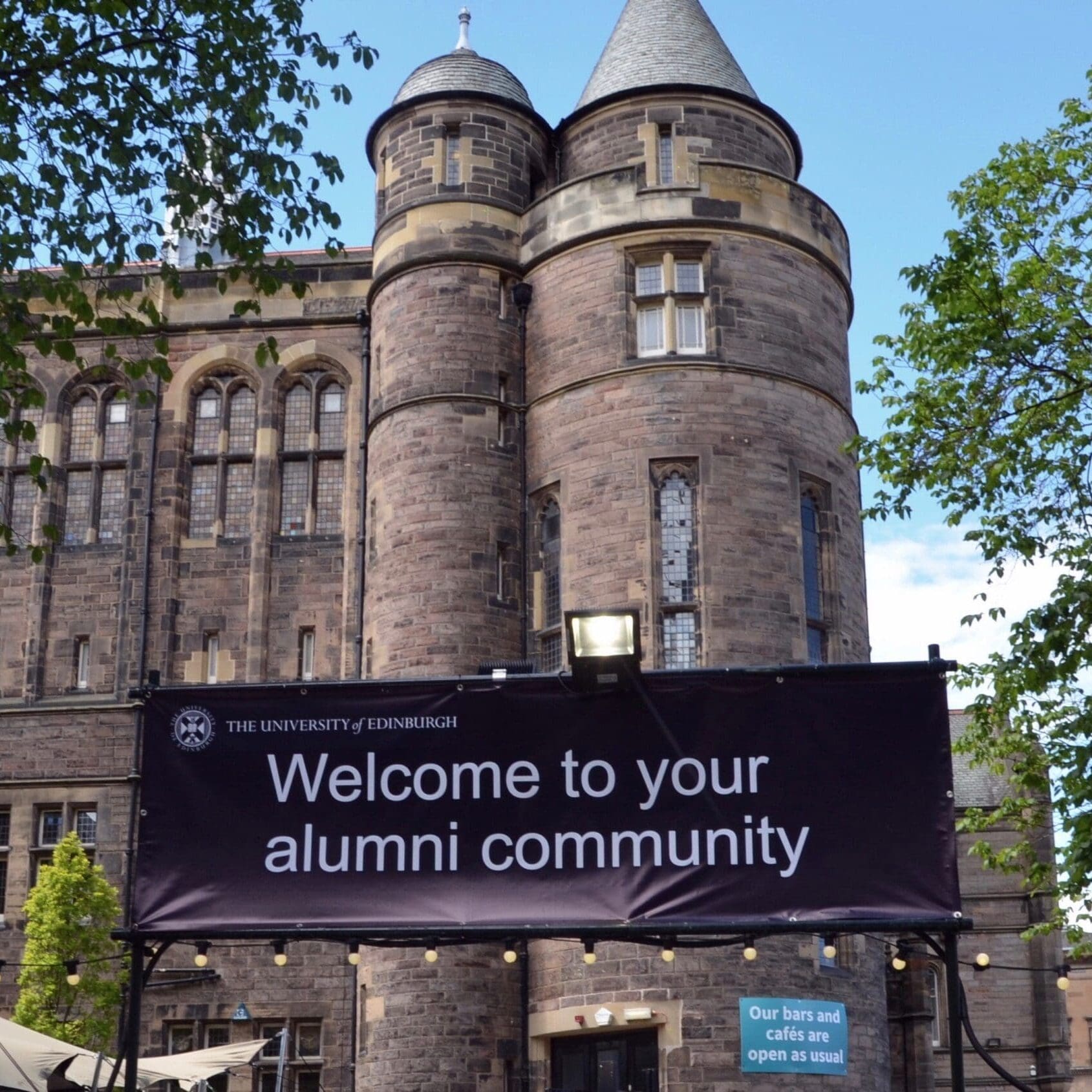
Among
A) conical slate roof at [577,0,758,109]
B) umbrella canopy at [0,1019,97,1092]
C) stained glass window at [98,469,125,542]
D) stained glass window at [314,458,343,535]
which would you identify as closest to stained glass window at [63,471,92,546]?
stained glass window at [98,469,125,542]

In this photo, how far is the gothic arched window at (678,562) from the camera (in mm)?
23547

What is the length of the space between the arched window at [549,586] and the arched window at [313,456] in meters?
4.27

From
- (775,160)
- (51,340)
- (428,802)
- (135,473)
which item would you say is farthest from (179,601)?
(428,802)

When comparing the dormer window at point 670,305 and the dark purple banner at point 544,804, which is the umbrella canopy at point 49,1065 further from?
the dormer window at point 670,305

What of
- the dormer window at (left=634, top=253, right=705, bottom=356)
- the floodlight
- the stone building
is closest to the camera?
the floodlight

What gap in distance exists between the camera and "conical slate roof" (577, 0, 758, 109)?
26859 millimetres

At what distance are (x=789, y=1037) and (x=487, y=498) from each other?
28.2 feet

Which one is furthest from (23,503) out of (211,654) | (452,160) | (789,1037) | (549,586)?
(789,1037)

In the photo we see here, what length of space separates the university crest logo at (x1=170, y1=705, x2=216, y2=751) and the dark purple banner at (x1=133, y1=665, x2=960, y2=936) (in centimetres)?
1

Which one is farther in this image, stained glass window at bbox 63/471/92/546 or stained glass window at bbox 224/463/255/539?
stained glass window at bbox 63/471/92/546

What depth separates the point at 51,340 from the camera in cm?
1324

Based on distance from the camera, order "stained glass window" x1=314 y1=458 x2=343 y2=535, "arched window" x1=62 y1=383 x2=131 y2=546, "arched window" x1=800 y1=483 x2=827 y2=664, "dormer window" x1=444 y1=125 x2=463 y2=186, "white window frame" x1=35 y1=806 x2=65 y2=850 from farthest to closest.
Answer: "arched window" x1=62 y1=383 x2=131 y2=546 → "stained glass window" x1=314 y1=458 x2=343 y2=535 → "dormer window" x1=444 y1=125 x2=463 y2=186 → "white window frame" x1=35 y1=806 x2=65 y2=850 → "arched window" x1=800 y1=483 x2=827 y2=664

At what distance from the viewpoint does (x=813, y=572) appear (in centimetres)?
2502

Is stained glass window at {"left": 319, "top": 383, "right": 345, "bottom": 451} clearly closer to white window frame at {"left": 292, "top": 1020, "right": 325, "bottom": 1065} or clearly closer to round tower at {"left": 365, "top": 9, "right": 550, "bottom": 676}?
round tower at {"left": 365, "top": 9, "right": 550, "bottom": 676}
